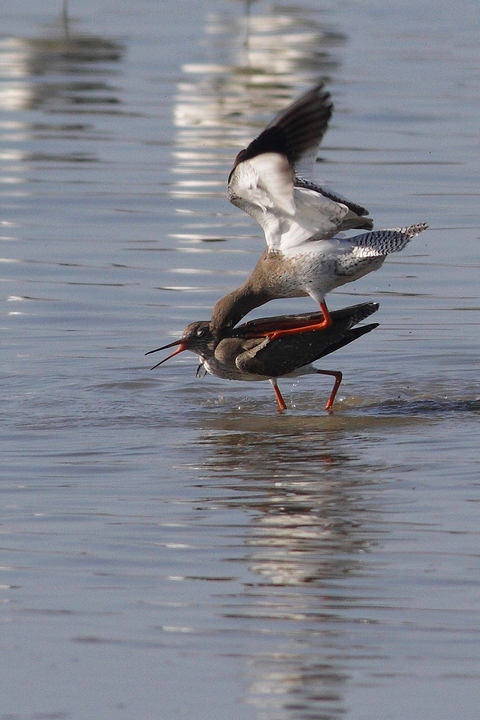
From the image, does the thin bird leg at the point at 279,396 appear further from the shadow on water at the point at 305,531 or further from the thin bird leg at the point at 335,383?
the thin bird leg at the point at 335,383

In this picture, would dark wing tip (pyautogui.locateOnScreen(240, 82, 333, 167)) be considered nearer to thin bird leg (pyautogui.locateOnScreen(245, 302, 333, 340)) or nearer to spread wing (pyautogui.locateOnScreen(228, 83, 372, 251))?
spread wing (pyautogui.locateOnScreen(228, 83, 372, 251))

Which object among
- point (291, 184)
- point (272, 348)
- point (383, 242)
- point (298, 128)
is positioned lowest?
point (272, 348)

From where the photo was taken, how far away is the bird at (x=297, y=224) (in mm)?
7773

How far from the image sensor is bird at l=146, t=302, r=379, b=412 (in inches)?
347

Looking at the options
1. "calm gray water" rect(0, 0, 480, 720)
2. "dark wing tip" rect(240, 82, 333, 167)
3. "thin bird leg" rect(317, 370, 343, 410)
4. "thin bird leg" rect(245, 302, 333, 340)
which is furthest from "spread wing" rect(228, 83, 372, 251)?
"calm gray water" rect(0, 0, 480, 720)

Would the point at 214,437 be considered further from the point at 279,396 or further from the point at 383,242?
the point at 383,242

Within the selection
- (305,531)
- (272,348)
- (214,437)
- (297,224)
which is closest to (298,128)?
(297,224)

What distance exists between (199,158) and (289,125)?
8106mm

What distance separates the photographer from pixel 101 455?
24.5 ft

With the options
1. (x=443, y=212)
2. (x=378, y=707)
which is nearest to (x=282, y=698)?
(x=378, y=707)

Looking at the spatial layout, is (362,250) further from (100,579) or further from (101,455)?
(100,579)

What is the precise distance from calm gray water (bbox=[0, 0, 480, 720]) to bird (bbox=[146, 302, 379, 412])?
0.25m

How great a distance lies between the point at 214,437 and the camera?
8141 mm

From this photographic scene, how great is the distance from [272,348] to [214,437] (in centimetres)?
91
